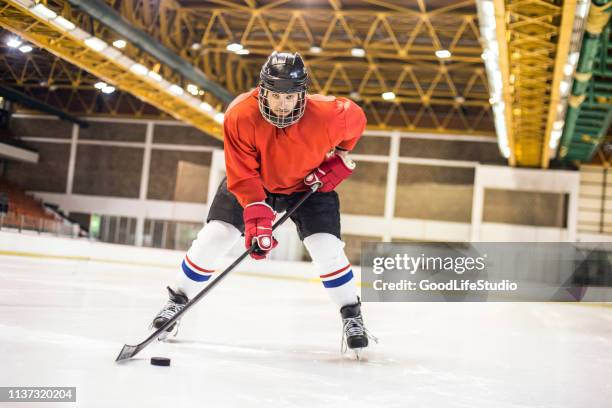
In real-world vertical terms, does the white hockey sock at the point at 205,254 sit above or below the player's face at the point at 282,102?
below

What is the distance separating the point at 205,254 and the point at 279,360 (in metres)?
0.76

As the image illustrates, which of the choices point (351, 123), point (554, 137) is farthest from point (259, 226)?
point (554, 137)

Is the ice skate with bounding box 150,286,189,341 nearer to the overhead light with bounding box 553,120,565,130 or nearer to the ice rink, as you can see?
the ice rink

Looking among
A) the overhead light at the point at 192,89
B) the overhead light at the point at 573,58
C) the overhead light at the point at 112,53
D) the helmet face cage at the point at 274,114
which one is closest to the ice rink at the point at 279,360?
the helmet face cage at the point at 274,114

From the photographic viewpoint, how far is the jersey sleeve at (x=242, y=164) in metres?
3.57

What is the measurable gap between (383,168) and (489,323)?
60.1 feet

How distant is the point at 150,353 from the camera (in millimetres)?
3322

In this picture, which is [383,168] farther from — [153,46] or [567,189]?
[153,46]

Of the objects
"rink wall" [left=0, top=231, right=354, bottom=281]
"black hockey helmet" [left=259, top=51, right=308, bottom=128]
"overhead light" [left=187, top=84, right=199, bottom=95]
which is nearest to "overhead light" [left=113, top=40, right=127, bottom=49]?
"overhead light" [left=187, top=84, right=199, bottom=95]

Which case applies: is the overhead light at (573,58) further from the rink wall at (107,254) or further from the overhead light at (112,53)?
the overhead light at (112,53)

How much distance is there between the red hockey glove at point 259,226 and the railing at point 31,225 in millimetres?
12104

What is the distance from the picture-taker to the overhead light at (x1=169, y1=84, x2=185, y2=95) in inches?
679

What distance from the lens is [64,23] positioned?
12.3 meters

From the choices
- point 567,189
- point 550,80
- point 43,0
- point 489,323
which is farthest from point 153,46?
point 567,189
